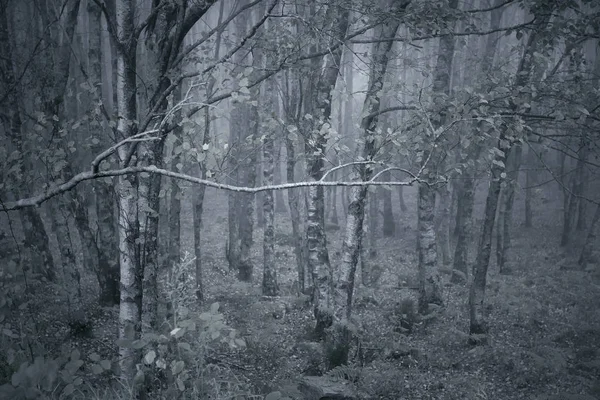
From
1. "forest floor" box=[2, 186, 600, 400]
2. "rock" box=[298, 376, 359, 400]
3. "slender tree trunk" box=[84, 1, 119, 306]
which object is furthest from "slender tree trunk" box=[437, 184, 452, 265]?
"slender tree trunk" box=[84, 1, 119, 306]

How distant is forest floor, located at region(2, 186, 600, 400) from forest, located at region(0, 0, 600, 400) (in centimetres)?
7

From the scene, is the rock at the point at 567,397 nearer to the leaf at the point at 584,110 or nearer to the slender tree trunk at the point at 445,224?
the leaf at the point at 584,110

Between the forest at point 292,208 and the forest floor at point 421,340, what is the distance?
0.07 metres

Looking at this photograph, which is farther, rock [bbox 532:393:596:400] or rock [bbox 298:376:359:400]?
rock [bbox 532:393:596:400]

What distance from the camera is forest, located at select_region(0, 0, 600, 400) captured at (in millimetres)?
5145

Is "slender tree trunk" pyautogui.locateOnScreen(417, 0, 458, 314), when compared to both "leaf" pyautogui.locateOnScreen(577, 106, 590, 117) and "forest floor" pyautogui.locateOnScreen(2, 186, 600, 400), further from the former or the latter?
"leaf" pyautogui.locateOnScreen(577, 106, 590, 117)

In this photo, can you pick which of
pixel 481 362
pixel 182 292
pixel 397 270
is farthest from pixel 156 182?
pixel 397 270

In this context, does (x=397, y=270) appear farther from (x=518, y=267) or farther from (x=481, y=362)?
(x=481, y=362)

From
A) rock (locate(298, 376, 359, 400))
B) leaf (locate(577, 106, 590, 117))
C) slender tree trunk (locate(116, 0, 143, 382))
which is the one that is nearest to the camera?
slender tree trunk (locate(116, 0, 143, 382))

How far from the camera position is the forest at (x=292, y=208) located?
514 centimetres

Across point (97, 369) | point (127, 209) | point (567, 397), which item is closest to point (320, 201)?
point (127, 209)

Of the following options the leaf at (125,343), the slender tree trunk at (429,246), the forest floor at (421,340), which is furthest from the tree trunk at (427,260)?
the leaf at (125,343)

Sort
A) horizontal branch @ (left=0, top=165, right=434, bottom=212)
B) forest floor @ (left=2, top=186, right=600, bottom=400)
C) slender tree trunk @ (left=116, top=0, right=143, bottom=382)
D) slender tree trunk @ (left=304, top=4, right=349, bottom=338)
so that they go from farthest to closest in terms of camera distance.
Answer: slender tree trunk @ (left=304, top=4, right=349, bottom=338), forest floor @ (left=2, top=186, right=600, bottom=400), slender tree trunk @ (left=116, top=0, right=143, bottom=382), horizontal branch @ (left=0, top=165, right=434, bottom=212)

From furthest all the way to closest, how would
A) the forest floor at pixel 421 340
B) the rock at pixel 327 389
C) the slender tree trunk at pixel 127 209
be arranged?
the forest floor at pixel 421 340 < the rock at pixel 327 389 < the slender tree trunk at pixel 127 209
